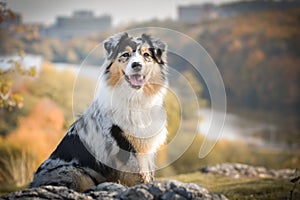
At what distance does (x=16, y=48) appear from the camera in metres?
11.3

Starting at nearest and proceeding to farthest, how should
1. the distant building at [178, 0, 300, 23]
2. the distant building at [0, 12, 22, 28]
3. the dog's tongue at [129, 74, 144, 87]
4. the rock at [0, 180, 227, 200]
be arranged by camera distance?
1. the rock at [0, 180, 227, 200]
2. the dog's tongue at [129, 74, 144, 87]
3. the distant building at [0, 12, 22, 28]
4. the distant building at [178, 0, 300, 23]

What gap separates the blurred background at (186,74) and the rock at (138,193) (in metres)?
3.13

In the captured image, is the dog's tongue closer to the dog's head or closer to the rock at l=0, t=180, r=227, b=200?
the dog's head

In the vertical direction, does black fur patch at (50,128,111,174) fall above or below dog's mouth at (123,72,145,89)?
below

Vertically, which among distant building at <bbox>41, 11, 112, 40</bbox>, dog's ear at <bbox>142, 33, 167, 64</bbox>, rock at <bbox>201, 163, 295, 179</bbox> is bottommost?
rock at <bbox>201, 163, 295, 179</bbox>

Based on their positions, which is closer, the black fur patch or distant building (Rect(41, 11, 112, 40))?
the black fur patch

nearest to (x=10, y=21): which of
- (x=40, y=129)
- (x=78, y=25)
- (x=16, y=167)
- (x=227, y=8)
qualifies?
(x=78, y=25)

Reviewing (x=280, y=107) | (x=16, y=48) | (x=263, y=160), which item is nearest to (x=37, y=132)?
(x=16, y=48)

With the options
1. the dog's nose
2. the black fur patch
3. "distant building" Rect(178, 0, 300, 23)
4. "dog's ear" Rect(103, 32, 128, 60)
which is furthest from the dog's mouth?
"distant building" Rect(178, 0, 300, 23)

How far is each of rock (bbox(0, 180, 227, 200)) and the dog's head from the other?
1.17m

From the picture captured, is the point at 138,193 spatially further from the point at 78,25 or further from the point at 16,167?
the point at 78,25

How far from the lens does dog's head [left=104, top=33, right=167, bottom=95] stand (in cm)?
469

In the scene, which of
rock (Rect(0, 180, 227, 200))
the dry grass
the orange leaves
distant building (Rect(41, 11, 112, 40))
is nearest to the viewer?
rock (Rect(0, 180, 227, 200))

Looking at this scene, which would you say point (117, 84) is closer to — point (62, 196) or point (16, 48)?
point (62, 196)
